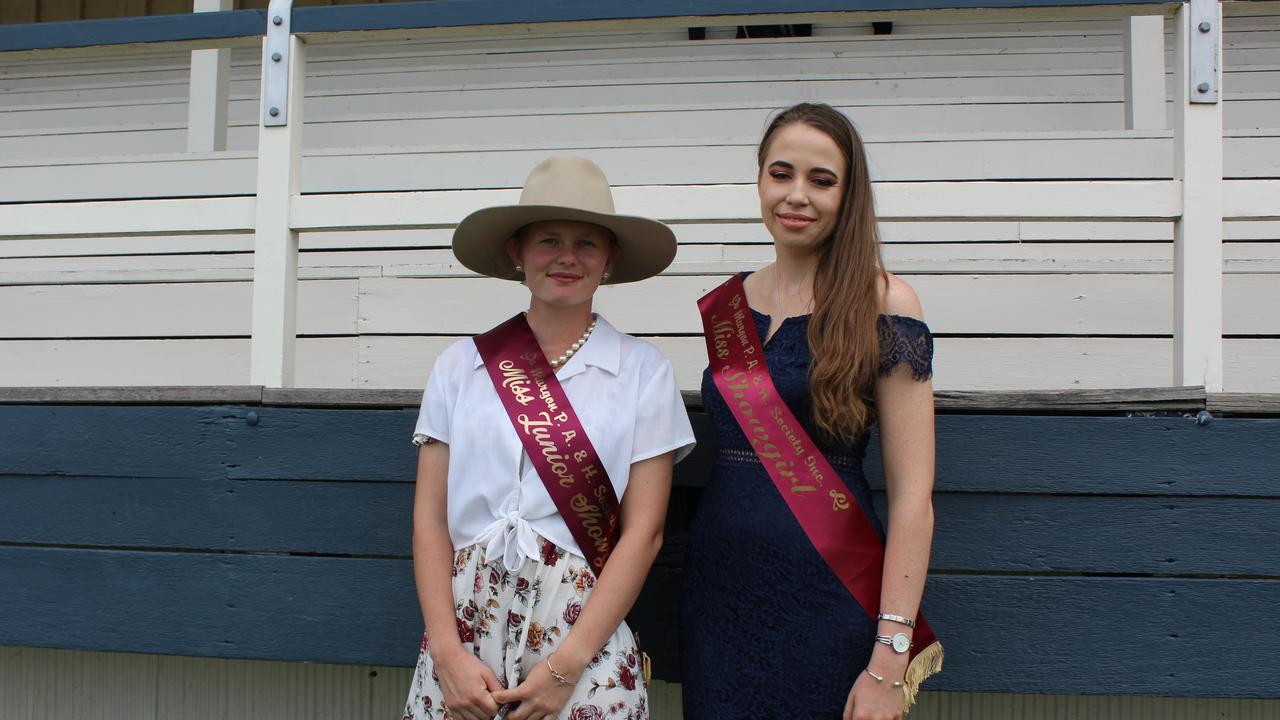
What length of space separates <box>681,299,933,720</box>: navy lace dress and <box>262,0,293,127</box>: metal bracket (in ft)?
4.67

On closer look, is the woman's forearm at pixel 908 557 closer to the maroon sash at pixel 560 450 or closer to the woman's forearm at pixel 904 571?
the woman's forearm at pixel 904 571

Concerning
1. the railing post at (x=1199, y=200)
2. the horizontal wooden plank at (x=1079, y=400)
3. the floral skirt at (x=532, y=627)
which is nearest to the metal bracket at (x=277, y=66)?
the floral skirt at (x=532, y=627)

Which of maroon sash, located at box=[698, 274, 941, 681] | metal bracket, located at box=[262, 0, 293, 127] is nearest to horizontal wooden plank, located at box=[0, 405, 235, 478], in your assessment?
metal bracket, located at box=[262, 0, 293, 127]

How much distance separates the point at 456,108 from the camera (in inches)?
163

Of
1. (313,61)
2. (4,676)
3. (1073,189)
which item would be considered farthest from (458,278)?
(1073,189)

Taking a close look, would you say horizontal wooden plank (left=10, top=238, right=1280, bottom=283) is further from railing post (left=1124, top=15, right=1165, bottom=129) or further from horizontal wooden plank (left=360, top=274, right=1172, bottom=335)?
railing post (left=1124, top=15, right=1165, bottom=129)

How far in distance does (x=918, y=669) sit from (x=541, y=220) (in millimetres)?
1102

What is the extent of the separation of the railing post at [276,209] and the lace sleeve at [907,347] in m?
1.54

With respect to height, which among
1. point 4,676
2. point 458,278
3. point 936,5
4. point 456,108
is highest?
point 456,108

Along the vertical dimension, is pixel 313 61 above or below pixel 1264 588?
above

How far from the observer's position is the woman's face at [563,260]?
177 centimetres

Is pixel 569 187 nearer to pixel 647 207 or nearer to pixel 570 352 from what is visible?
pixel 570 352

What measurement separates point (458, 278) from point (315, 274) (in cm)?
63

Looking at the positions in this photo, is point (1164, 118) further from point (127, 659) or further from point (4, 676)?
point (4, 676)
